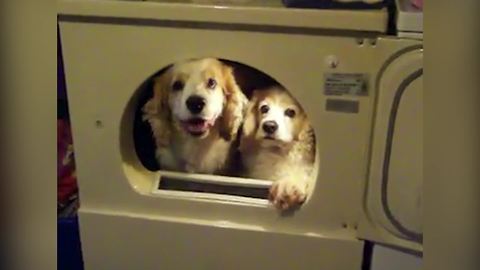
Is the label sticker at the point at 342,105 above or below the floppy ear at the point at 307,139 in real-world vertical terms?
above

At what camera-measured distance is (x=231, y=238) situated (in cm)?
99

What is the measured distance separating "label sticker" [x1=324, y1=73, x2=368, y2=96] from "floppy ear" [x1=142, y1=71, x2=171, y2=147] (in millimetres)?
233

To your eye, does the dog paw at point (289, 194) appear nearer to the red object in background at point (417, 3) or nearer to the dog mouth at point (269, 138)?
the dog mouth at point (269, 138)

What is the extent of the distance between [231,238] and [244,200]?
0.21 ft

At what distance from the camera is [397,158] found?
0.86 metres

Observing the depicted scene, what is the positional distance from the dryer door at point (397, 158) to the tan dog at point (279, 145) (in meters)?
0.10

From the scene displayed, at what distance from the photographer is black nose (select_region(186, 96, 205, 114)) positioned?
0.93 metres

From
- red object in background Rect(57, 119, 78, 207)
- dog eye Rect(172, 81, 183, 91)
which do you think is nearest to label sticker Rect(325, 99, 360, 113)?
dog eye Rect(172, 81, 183, 91)

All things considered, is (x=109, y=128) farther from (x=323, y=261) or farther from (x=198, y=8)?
(x=323, y=261)

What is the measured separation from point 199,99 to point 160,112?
3.1 inches

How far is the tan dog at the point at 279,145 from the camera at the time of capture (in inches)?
36.3

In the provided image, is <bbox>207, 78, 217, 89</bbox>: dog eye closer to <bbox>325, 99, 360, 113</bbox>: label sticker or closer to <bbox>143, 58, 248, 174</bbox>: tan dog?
<bbox>143, 58, 248, 174</bbox>: tan dog

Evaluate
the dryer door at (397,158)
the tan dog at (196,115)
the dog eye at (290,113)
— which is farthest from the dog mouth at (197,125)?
the dryer door at (397,158)
